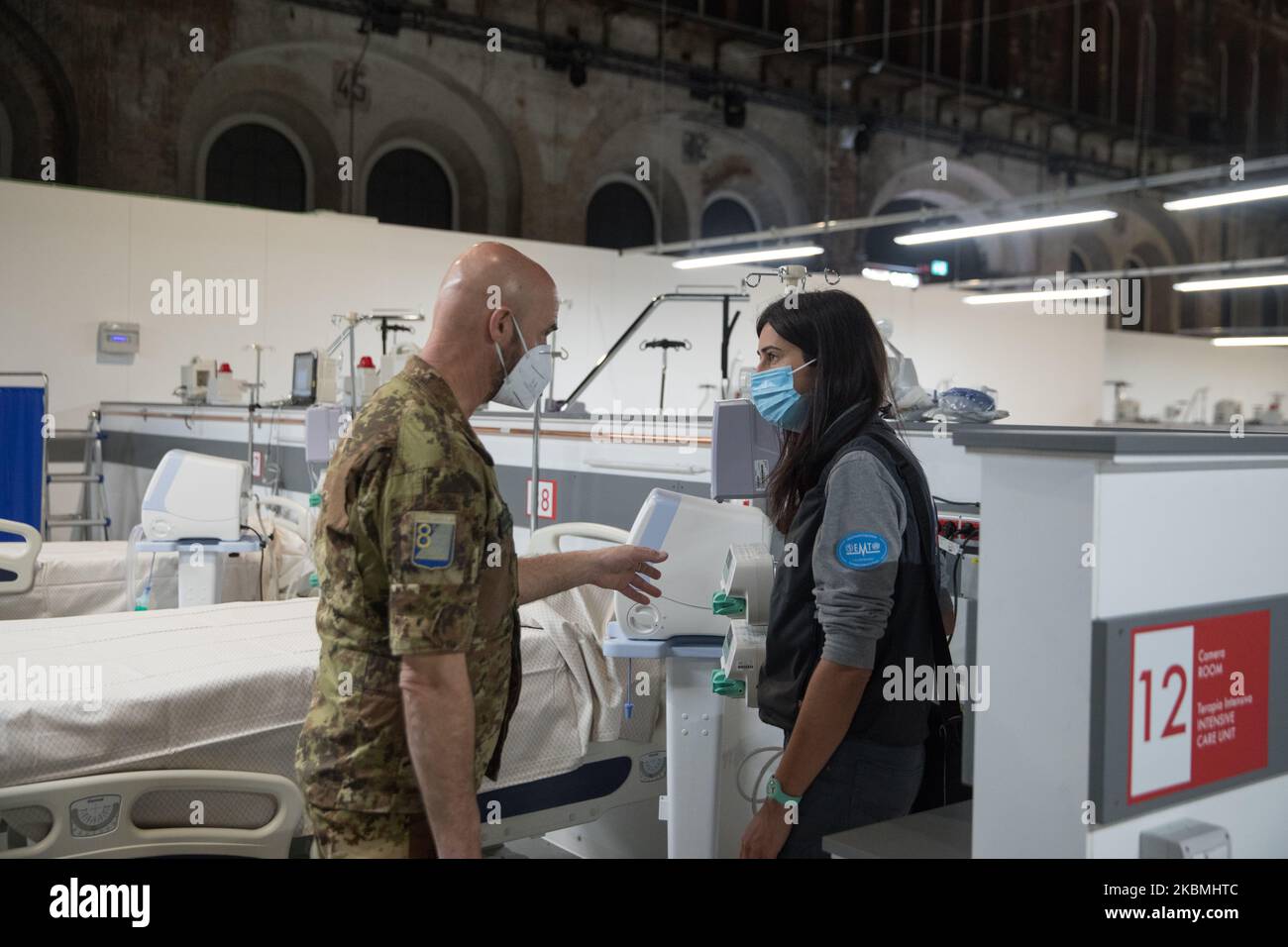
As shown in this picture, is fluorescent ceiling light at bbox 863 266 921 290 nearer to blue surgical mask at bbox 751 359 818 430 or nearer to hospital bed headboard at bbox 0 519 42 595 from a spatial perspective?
hospital bed headboard at bbox 0 519 42 595

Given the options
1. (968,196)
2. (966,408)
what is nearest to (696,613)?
(966,408)

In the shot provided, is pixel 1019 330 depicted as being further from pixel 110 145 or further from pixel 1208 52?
pixel 110 145

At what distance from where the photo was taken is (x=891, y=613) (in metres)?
1.71

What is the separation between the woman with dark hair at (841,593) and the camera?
64.8 inches

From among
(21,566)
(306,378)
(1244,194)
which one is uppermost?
(1244,194)

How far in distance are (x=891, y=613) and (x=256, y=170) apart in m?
9.79

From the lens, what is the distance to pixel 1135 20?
15258 millimetres

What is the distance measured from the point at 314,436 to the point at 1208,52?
15.8 m

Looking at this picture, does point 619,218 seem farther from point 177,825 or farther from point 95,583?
point 177,825

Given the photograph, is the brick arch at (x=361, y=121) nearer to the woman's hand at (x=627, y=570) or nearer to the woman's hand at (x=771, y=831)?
the woman's hand at (x=627, y=570)

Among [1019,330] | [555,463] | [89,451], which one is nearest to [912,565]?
[555,463]

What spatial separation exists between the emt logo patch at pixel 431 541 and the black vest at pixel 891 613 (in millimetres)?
563

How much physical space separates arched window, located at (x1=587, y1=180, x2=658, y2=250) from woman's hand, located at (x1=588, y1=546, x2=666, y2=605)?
10333 millimetres

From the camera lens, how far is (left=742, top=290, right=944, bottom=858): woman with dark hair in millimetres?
1646
